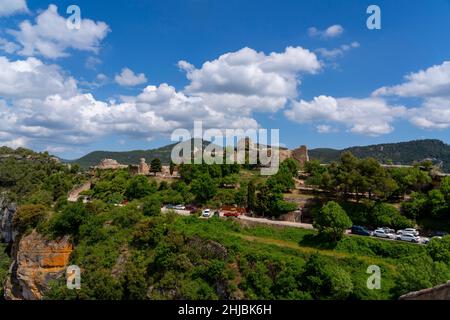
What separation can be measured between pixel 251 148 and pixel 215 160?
35.8 ft

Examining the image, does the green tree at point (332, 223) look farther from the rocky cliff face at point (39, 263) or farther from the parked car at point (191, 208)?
the rocky cliff face at point (39, 263)

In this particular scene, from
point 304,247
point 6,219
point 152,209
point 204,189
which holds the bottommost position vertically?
point 6,219

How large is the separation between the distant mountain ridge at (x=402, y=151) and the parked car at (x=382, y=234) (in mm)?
82192

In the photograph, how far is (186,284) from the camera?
69.9 feet

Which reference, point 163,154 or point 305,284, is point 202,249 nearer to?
point 305,284

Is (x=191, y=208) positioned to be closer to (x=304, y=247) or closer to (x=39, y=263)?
(x=304, y=247)

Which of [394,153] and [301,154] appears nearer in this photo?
[301,154]

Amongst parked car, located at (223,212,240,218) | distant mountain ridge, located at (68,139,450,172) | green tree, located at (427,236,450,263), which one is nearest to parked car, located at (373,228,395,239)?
green tree, located at (427,236,450,263)

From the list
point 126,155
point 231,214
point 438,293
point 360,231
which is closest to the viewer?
point 438,293

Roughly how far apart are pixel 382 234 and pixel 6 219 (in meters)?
51.8

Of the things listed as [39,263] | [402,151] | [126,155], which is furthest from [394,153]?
[39,263]

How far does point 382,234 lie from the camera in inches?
898

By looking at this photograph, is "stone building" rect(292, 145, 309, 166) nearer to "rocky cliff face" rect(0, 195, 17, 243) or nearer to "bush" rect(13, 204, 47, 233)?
"bush" rect(13, 204, 47, 233)
